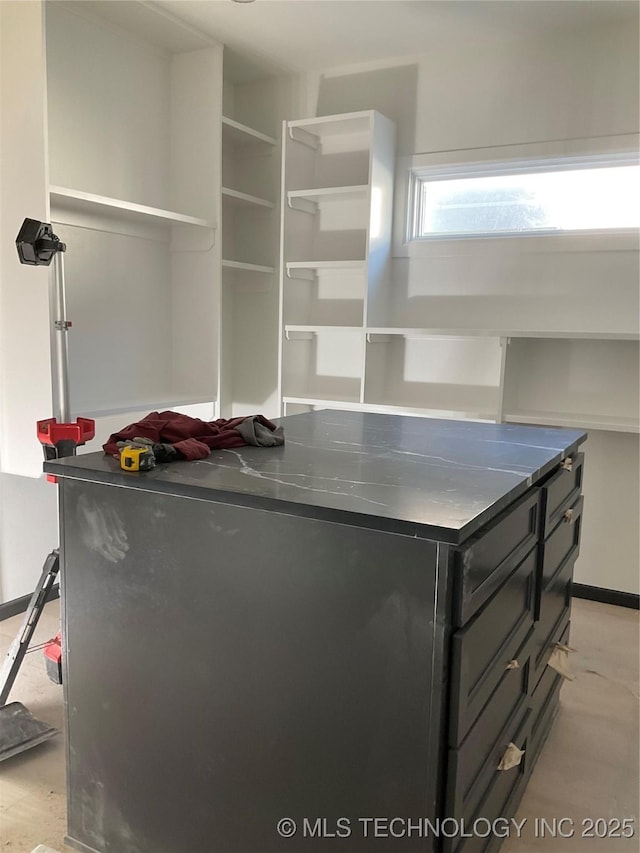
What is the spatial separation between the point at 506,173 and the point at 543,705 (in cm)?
264

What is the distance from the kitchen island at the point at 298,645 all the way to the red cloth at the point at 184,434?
0.06m

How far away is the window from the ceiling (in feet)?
2.02

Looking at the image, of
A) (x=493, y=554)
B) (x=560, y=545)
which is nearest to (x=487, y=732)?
(x=493, y=554)

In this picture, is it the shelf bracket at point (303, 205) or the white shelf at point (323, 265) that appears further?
the shelf bracket at point (303, 205)

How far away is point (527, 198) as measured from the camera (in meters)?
3.60

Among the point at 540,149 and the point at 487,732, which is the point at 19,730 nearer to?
the point at 487,732

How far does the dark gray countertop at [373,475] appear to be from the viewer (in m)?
1.31

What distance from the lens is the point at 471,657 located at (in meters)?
1.34

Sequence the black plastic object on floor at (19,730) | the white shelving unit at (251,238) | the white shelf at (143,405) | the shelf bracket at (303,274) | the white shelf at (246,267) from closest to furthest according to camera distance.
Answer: the black plastic object on floor at (19,730) → the white shelf at (143,405) → the white shelf at (246,267) → the shelf bracket at (303,274) → the white shelving unit at (251,238)

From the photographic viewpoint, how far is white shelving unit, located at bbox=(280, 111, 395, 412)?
12.1ft

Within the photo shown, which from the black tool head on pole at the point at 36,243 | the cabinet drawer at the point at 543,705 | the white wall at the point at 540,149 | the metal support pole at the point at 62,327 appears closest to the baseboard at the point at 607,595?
the white wall at the point at 540,149

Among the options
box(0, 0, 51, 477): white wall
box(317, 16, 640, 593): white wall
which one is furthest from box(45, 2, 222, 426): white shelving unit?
box(317, 16, 640, 593): white wall

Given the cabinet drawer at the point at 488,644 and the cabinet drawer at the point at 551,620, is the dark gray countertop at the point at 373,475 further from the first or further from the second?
the cabinet drawer at the point at 551,620

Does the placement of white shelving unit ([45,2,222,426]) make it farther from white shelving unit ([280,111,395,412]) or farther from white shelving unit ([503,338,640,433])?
white shelving unit ([503,338,640,433])
